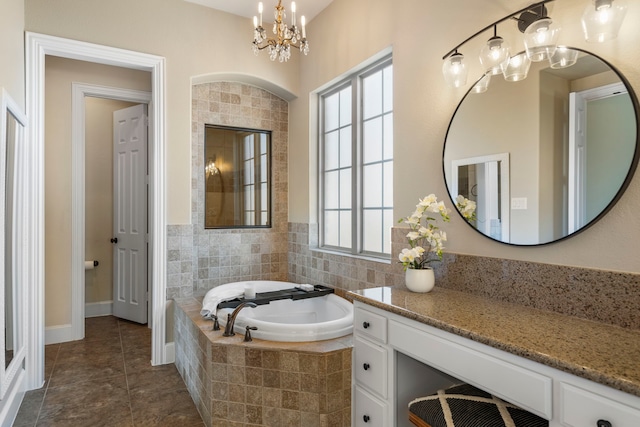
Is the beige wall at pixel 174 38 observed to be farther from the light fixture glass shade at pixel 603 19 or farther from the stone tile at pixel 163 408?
the light fixture glass shade at pixel 603 19

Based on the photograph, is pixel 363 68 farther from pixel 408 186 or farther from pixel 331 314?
pixel 331 314

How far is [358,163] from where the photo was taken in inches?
128

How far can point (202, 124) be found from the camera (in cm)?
366

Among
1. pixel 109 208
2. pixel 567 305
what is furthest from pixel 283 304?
pixel 109 208

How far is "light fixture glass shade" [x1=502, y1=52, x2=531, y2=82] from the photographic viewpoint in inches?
68.6

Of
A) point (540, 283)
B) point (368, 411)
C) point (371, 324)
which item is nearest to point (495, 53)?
point (540, 283)

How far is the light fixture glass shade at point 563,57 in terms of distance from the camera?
1.58 meters

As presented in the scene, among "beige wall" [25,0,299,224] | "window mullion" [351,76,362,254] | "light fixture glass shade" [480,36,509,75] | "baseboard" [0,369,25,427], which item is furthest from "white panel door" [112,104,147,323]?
"light fixture glass shade" [480,36,509,75]

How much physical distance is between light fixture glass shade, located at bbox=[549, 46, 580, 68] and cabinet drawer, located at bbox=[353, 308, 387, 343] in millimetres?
1346

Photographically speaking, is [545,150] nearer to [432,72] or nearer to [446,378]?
[432,72]

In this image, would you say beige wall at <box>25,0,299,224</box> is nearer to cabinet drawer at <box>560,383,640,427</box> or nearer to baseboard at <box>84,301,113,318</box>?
baseboard at <box>84,301,113,318</box>

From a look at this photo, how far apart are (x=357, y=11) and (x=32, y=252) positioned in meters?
3.06

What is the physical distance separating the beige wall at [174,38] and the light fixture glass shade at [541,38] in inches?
101

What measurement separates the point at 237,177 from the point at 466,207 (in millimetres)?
2543
